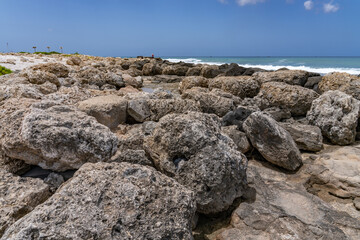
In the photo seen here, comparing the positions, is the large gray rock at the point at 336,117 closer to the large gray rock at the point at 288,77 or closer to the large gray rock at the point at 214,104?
the large gray rock at the point at 214,104

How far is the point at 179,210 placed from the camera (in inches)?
84.2

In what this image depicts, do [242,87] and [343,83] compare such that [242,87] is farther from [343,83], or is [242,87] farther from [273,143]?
[273,143]

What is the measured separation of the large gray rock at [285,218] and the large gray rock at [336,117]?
267 centimetres

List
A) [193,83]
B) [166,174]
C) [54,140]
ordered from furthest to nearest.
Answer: [193,83], [166,174], [54,140]

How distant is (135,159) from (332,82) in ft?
24.5

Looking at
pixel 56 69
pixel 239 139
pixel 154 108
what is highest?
pixel 56 69

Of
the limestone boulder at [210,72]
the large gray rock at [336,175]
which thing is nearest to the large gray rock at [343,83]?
the large gray rock at [336,175]

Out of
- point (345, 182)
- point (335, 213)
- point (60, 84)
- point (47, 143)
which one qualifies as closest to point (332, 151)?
point (345, 182)

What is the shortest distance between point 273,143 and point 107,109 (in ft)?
10.1

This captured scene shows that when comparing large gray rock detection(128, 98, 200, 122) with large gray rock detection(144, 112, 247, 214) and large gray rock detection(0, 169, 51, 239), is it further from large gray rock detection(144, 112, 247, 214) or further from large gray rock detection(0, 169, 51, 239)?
large gray rock detection(0, 169, 51, 239)

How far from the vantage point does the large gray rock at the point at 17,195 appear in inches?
95.3

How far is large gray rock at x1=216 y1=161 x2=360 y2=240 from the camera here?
8.84 feet

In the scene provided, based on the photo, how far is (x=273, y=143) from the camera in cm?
432

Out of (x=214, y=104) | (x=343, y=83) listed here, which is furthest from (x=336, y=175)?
(x=343, y=83)
